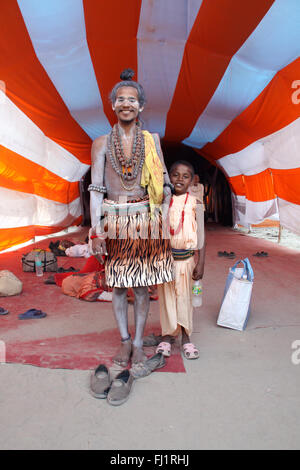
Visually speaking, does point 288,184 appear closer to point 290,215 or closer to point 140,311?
point 290,215

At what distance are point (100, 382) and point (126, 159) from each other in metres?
1.24

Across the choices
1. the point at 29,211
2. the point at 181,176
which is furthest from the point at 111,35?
the point at 29,211

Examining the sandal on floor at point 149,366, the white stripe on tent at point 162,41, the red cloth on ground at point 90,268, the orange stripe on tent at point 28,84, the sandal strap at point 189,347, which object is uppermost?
the white stripe on tent at point 162,41

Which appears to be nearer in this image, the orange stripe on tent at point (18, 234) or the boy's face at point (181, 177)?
the boy's face at point (181, 177)

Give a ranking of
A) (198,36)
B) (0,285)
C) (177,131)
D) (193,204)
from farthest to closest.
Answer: (177,131) < (198,36) < (0,285) < (193,204)

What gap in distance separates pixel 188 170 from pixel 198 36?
2.30 metres

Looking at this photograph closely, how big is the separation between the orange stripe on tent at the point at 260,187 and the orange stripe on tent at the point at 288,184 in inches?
16.9

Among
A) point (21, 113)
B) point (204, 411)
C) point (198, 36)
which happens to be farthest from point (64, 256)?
point (204, 411)

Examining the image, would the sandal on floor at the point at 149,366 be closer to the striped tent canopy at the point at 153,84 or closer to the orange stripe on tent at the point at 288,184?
the striped tent canopy at the point at 153,84

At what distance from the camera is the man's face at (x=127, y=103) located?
1936 mm

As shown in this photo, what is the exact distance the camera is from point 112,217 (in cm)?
198

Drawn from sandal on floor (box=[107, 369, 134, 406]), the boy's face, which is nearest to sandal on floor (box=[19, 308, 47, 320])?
sandal on floor (box=[107, 369, 134, 406])

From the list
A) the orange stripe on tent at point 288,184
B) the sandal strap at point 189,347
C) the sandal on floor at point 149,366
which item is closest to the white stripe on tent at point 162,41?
the orange stripe on tent at point 288,184

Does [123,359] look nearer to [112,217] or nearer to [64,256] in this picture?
[112,217]
